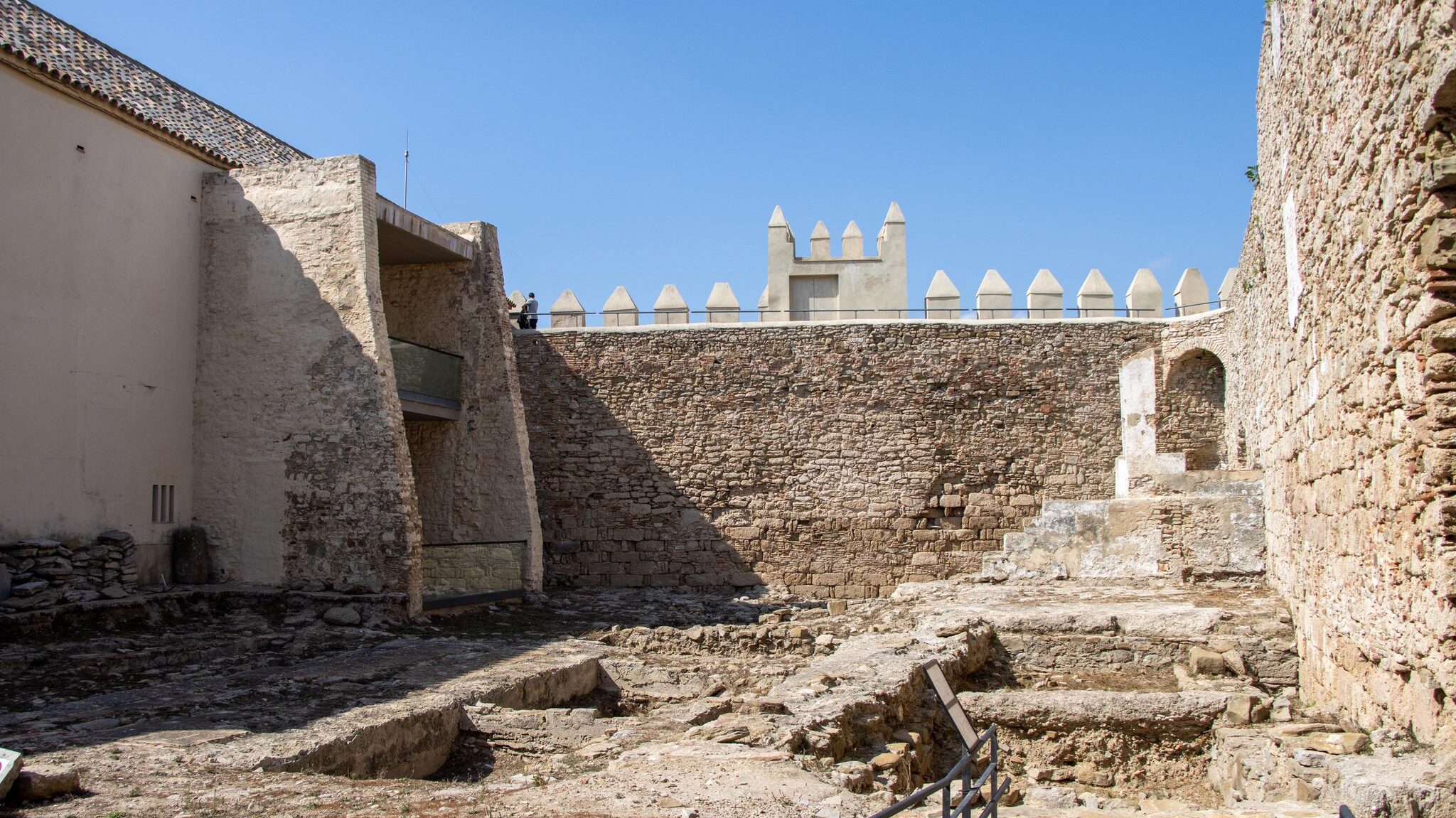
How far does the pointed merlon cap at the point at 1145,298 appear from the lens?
17078 mm

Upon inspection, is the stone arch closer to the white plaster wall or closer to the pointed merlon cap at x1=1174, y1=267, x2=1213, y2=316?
the pointed merlon cap at x1=1174, y1=267, x2=1213, y2=316

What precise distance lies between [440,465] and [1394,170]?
12.4 meters

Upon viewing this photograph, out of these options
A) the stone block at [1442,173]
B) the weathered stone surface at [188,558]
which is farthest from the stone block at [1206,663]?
the weathered stone surface at [188,558]

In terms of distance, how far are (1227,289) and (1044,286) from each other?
262 cm

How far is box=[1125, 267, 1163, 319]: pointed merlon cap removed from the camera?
17.1 m

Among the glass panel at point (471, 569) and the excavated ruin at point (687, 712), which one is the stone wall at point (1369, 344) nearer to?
the excavated ruin at point (687, 712)

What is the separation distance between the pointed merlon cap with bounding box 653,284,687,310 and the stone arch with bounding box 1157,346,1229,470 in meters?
7.44

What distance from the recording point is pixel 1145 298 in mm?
17109

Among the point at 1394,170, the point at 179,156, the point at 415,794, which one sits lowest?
the point at 415,794

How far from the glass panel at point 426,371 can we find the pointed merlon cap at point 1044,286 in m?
8.88

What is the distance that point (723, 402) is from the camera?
17359 millimetres

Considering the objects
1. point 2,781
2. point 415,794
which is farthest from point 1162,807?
point 2,781

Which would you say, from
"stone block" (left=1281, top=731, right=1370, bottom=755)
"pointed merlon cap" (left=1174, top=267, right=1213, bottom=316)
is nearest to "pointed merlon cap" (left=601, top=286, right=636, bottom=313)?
"pointed merlon cap" (left=1174, top=267, right=1213, bottom=316)

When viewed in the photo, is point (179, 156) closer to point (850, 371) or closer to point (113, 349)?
point (113, 349)
